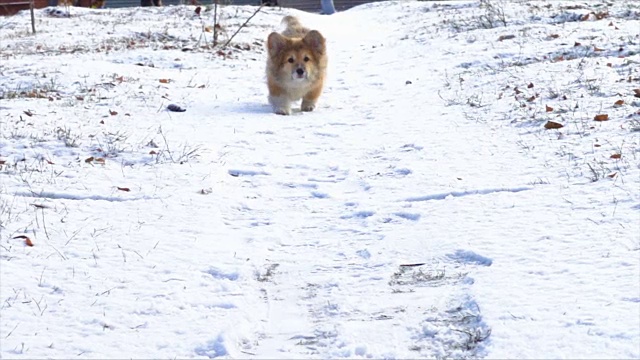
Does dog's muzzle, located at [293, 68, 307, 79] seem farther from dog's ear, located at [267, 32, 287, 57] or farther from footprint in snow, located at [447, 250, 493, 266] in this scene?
footprint in snow, located at [447, 250, 493, 266]

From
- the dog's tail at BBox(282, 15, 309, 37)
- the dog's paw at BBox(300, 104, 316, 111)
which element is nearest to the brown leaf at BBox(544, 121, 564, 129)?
the dog's paw at BBox(300, 104, 316, 111)

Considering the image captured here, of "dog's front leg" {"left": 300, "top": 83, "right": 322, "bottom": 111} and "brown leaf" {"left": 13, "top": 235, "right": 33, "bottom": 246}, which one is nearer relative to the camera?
"brown leaf" {"left": 13, "top": 235, "right": 33, "bottom": 246}

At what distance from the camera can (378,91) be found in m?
10.9

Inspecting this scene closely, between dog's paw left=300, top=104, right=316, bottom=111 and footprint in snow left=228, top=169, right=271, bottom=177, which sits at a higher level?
footprint in snow left=228, top=169, right=271, bottom=177

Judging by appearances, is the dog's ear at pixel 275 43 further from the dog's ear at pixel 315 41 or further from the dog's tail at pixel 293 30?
the dog's tail at pixel 293 30

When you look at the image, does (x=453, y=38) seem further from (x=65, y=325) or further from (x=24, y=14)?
(x=24, y=14)

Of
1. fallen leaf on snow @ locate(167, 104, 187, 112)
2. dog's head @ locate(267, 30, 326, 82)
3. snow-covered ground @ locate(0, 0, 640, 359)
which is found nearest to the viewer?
snow-covered ground @ locate(0, 0, 640, 359)

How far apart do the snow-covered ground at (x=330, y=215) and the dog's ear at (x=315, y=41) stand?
64cm

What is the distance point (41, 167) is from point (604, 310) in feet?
14.6

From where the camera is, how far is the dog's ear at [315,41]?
33.6ft

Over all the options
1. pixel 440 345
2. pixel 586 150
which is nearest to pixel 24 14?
pixel 586 150

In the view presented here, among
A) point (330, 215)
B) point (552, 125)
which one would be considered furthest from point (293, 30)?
point (330, 215)

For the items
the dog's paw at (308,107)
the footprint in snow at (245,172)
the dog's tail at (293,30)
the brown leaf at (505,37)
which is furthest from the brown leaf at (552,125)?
the brown leaf at (505,37)

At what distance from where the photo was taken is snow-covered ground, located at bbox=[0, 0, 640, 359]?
12.9ft
